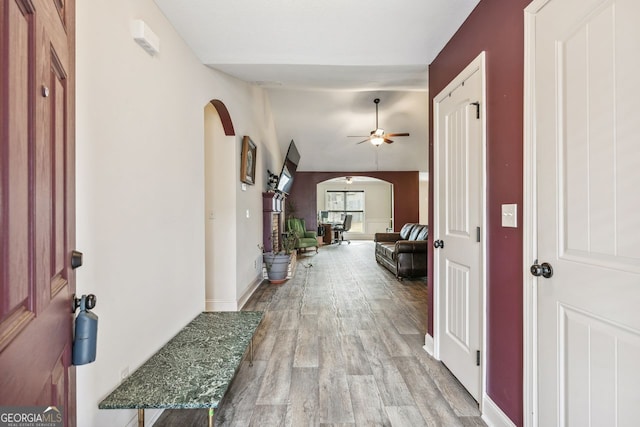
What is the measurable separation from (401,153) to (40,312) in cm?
898

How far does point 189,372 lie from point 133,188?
99 centimetres

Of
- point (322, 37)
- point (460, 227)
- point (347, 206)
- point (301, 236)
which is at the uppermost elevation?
point (322, 37)

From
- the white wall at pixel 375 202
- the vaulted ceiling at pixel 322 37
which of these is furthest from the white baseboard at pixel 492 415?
the white wall at pixel 375 202

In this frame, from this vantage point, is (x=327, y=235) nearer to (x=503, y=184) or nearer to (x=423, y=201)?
(x=423, y=201)

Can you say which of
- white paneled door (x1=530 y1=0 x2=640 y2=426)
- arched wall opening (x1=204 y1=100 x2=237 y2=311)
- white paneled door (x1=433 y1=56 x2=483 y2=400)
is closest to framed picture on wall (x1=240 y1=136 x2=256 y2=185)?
arched wall opening (x1=204 y1=100 x2=237 y2=311)

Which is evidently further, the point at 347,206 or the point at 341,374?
the point at 347,206

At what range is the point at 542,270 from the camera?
134 cm

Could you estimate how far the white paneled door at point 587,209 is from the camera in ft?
3.25

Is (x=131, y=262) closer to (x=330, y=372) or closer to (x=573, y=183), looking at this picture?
(x=330, y=372)

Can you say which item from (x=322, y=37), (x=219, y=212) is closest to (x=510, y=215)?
(x=322, y=37)

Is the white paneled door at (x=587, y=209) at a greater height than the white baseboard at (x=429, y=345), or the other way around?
the white paneled door at (x=587, y=209)

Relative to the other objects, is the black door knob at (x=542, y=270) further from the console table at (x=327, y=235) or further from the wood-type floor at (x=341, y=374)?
the console table at (x=327, y=235)

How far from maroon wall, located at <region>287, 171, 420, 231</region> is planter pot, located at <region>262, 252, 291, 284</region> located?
4.89 meters

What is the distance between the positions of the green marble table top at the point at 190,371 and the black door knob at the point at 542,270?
1.48 meters
